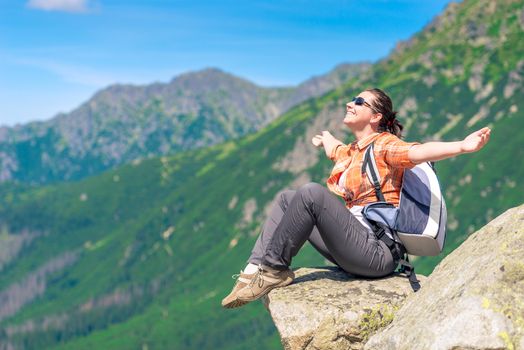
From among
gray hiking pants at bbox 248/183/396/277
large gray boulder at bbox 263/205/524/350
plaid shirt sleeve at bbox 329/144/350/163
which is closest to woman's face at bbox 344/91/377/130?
plaid shirt sleeve at bbox 329/144/350/163

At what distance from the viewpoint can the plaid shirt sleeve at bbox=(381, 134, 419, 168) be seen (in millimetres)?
16016

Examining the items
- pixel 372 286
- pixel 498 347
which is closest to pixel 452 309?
pixel 498 347

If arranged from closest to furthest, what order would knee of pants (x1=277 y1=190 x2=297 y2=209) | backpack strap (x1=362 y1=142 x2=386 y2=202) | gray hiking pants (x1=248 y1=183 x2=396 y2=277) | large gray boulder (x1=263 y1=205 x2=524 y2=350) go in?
large gray boulder (x1=263 y1=205 x2=524 y2=350) → gray hiking pants (x1=248 y1=183 x2=396 y2=277) → backpack strap (x1=362 y1=142 x2=386 y2=202) → knee of pants (x1=277 y1=190 x2=297 y2=209)

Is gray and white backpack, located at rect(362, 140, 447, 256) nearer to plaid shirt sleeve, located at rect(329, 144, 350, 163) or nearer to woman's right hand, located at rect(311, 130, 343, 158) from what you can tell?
plaid shirt sleeve, located at rect(329, 144, 350, 163)

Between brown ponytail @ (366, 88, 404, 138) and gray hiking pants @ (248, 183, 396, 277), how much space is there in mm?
2990

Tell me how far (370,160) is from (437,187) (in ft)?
6.97

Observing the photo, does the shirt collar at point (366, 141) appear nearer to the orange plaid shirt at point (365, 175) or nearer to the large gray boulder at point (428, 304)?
the orange plaid shirt at point (365, 175)

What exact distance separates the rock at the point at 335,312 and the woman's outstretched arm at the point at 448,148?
4388 millimetres

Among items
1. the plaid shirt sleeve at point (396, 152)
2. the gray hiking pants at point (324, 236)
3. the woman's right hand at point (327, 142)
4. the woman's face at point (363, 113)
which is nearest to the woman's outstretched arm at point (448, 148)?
the plaid shirt sleeve at point (396, 152)

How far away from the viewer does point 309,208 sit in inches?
664

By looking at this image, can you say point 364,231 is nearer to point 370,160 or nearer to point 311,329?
point 370,160

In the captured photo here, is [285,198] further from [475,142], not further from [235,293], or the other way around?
[475,142]

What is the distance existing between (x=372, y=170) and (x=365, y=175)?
0.42 metres

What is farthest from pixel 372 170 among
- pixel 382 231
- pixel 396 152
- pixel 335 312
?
pixel 335 312
